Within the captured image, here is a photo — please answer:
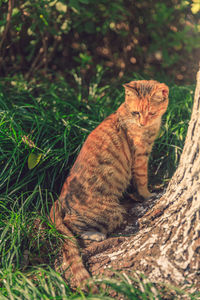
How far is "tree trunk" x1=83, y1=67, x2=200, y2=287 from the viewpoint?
2027mm

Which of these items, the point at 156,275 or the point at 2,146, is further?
the point at 2,146

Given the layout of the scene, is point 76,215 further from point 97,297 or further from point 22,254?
point 97,297

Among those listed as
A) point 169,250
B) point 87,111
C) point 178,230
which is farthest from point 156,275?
point 87,111

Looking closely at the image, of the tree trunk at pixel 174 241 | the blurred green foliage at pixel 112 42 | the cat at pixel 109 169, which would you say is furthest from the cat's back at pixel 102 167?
the blurred green foliage at pixel 112 42

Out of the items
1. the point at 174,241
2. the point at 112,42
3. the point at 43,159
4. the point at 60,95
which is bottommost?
the point at 174,241

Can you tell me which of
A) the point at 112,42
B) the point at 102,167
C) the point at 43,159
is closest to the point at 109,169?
the point at 102,167

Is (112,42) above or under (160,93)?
above

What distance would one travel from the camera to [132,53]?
518 cm

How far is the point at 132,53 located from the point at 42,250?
3.62 m

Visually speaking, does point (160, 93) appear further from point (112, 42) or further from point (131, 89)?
point (112, 42)

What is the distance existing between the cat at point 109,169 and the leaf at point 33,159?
1.24 feet

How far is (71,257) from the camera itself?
2.29 m

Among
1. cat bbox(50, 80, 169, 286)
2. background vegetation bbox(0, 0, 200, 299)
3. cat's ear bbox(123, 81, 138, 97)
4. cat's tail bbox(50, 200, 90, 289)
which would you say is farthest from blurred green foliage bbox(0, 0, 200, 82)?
cat's tail bbox(50, 200, 90, 289)

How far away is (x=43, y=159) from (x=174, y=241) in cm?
149
